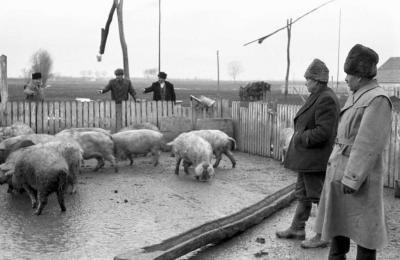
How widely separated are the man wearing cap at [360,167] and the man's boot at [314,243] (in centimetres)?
147

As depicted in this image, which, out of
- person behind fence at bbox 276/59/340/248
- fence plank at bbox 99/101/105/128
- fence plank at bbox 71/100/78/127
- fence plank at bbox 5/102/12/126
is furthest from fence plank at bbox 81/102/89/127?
person behind fence at bbox 276/59/340/248

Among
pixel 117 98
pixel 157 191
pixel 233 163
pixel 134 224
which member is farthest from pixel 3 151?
pixel 117 98

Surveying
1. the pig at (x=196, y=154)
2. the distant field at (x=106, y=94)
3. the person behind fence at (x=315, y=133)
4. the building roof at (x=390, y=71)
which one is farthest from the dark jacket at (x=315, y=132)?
the building roof at (x=390, y=71)

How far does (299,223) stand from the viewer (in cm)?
651

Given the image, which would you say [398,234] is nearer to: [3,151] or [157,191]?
[157,191]

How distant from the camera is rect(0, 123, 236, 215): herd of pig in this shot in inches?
300

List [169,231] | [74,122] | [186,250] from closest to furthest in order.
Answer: [186,250]
[169,231]
[74,122]

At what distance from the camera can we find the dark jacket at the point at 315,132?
5.87 m

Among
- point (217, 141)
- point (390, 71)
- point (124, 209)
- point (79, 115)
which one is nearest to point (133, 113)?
point (79, 115)

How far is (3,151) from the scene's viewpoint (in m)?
9.76

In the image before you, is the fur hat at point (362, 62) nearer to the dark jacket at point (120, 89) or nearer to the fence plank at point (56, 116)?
the fence plank at point (56, 116)

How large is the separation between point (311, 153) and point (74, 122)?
31.1 ft

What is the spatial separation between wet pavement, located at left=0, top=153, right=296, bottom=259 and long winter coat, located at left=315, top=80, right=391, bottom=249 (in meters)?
2.40

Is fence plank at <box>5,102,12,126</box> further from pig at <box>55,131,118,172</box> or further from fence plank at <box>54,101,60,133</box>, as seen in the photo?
pig at <box>55,131,118,172</box>
